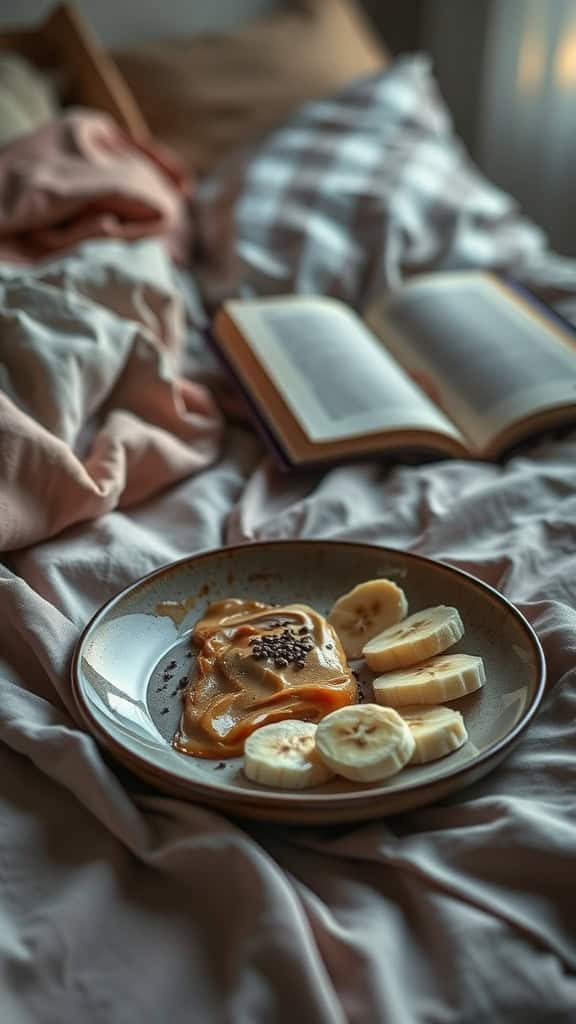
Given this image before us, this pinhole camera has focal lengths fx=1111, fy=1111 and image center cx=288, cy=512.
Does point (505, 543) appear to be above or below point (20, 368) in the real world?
below

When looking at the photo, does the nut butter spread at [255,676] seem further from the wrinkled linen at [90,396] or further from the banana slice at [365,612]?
the wrinkled linen at [90,396]

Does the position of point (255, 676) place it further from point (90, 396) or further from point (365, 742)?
point (90, 396)

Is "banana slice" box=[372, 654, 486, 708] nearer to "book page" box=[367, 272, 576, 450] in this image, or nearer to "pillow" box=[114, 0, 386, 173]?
"book page" box=[367, 272, 576, 450]

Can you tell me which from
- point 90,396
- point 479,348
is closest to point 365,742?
point 90,396

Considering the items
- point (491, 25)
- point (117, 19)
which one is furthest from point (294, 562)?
point (491, 25)

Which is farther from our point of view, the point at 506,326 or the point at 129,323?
the point at 506,326

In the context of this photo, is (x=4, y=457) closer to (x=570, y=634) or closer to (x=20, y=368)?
(x=20, y=368)
